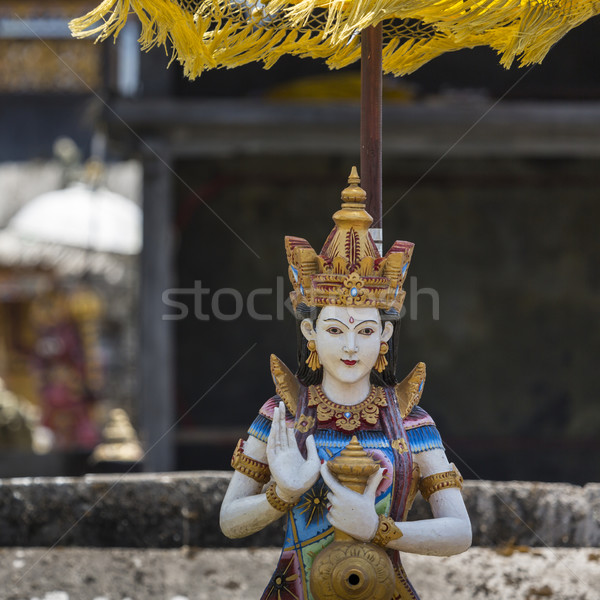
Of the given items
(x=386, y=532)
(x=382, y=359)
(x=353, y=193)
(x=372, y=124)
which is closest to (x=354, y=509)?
(x=386, y=532)

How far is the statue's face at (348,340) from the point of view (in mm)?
3291

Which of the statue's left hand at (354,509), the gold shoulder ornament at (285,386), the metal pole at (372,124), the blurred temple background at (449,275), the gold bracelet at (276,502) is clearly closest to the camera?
the statue's left hand at (354,509)

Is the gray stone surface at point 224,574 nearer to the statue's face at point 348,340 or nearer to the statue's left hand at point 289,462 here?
the statue's left hand at point 289,462

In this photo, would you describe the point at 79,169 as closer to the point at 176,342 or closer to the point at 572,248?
the point at 176,342

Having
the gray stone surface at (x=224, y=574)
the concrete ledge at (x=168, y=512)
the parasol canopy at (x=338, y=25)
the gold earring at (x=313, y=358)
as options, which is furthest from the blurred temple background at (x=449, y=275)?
the gold earring at (x=313, y=358)

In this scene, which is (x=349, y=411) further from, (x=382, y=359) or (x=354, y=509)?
(x=354, y=509)

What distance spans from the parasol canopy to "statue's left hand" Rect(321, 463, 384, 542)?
1.34 metres

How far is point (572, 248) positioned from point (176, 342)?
3100 mm

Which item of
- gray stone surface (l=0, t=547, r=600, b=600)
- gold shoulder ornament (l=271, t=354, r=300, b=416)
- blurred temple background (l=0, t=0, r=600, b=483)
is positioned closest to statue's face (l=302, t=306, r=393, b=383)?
gold shoulder ornament (l=271, t=354, r=300, b=416)

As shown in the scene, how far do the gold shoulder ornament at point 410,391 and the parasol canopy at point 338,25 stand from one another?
42.8 inches

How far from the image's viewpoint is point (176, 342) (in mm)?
8016

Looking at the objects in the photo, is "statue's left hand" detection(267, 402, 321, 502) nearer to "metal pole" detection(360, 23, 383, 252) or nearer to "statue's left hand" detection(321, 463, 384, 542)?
"statue's left hand" detection(321, 463, 384, 542)

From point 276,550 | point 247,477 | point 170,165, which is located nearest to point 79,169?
point 170,165

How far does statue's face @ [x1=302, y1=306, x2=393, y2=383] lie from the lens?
130 inches
